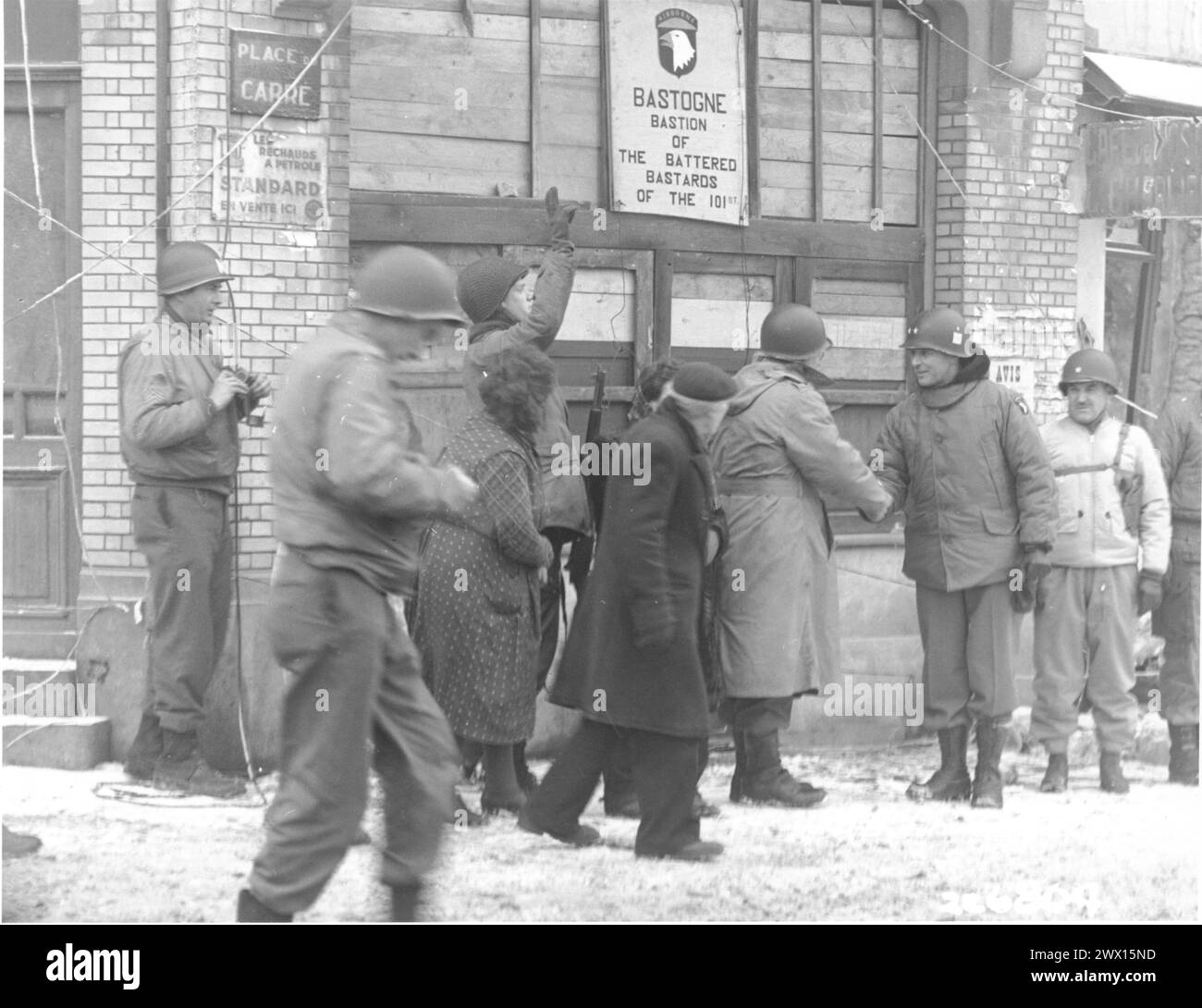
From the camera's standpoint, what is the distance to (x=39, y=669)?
764 cm

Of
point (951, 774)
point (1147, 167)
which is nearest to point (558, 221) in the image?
point (951, 774)

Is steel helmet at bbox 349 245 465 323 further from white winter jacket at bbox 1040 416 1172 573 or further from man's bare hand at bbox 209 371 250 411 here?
white winter jacket at bbox 1040 416 1172 573

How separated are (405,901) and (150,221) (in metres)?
3.59

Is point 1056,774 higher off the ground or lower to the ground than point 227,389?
lower

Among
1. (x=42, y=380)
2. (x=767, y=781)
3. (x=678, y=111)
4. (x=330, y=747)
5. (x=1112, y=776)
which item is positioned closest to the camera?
(x=330, y=747)

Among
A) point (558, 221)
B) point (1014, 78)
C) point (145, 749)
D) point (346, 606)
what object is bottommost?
point (145, 749)

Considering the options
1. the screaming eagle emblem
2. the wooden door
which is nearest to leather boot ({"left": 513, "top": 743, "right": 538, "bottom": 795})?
the wooden door

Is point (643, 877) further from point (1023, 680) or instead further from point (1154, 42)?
point (1154, 42)

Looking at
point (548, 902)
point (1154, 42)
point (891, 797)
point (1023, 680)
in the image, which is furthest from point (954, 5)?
point (548, 902)

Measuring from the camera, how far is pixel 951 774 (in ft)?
25.5

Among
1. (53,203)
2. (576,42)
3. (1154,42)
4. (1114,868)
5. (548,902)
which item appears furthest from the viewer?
(1154,42)

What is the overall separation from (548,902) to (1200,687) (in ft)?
11.5

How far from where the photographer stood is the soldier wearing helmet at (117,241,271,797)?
7062mm

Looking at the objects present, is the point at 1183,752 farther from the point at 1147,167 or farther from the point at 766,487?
the point at 1147,167
